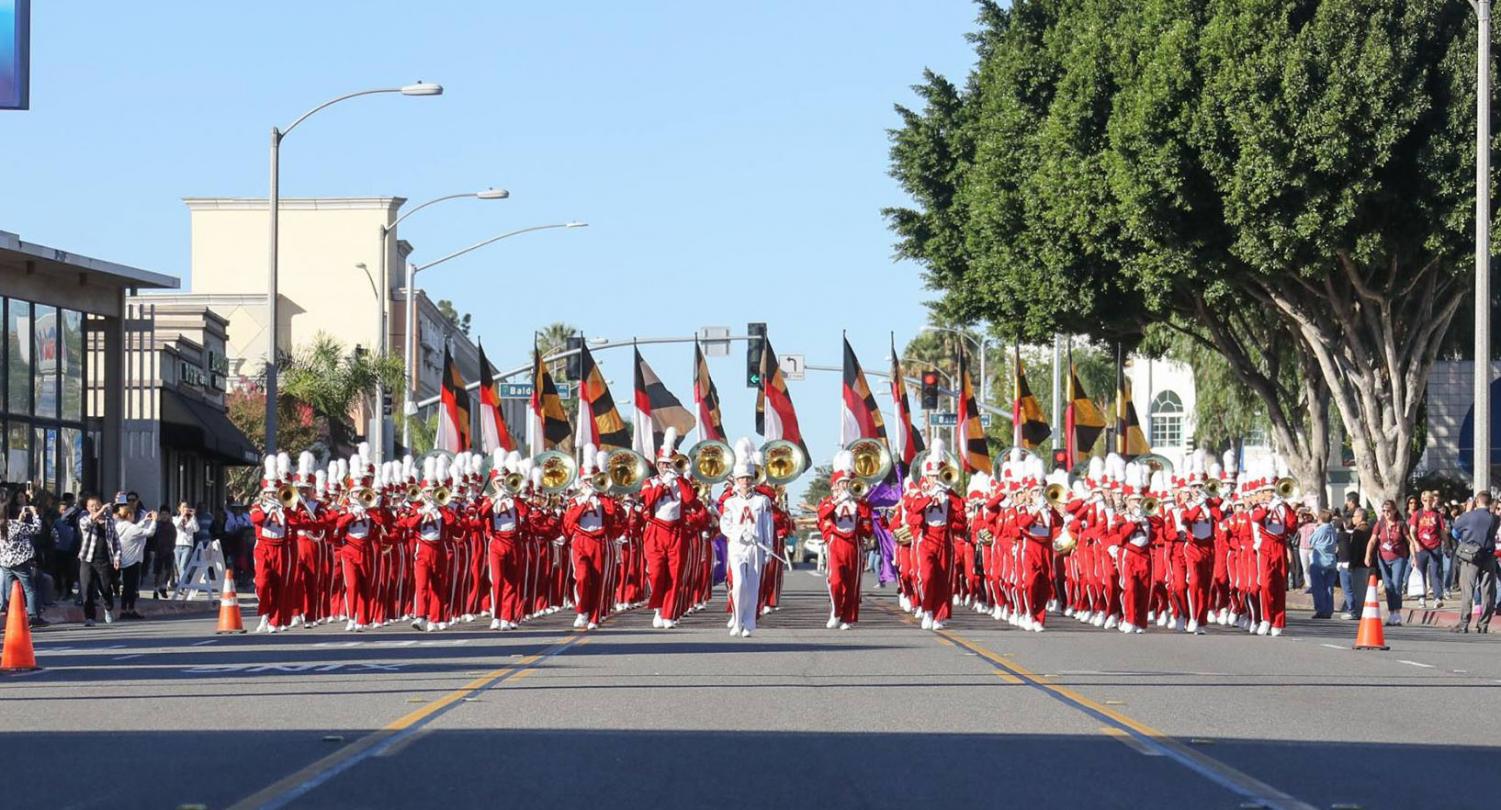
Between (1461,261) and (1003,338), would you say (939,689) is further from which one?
(1003,338)

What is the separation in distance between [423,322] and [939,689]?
74793 mm

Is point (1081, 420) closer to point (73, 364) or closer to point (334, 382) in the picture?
point (73, 364)

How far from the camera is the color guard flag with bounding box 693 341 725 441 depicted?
36.3 meters

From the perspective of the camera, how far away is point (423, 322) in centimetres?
8975

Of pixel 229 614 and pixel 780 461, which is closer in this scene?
pixel 229 614

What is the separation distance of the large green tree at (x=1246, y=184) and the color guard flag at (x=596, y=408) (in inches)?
313

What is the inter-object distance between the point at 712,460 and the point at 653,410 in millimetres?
17918

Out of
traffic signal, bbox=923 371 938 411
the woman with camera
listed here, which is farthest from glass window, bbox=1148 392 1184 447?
the woman with camera

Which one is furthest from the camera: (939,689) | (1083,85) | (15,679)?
(1083,85)

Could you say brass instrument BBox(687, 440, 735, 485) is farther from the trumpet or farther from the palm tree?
the palm tree

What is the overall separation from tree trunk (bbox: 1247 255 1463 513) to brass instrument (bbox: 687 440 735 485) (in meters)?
11.9

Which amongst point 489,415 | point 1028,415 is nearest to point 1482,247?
point 1028,415

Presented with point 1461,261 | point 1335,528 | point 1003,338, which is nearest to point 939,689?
point 1335,528

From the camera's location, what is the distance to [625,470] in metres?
27.9
